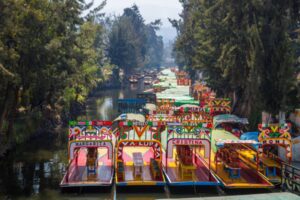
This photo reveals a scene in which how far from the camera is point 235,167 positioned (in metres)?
23.7

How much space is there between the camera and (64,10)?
3328 cm

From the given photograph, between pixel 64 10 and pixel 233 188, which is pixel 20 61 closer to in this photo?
pixel 64 10

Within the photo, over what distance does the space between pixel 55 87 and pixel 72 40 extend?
4.65 m

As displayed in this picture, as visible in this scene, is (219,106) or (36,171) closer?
(36,171)

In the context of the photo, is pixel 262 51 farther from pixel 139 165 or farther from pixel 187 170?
pixel 139 165

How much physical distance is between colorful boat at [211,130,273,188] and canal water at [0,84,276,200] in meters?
0.84

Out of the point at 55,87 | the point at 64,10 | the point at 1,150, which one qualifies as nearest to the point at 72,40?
the point at 64,10

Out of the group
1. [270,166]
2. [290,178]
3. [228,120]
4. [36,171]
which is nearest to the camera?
[290,178]

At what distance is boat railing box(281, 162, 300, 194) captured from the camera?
21688 millimetres

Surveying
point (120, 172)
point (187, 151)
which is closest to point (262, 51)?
point (187, 151)

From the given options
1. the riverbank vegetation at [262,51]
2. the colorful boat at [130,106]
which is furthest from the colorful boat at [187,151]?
the colorful boat at [130,106]

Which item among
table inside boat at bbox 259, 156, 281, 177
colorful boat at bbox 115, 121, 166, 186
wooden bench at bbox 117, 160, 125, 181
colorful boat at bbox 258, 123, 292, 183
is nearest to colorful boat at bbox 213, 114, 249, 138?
colorful boat at bbox 258, 123, 292, 183

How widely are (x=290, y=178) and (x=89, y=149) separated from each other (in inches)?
429

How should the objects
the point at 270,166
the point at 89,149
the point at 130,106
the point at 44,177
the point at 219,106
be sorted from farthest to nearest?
1. the point at 130,106
2. the point at 219,106
3. the point at 44,177
4. the point at 89,149
5. the point at 270,166
